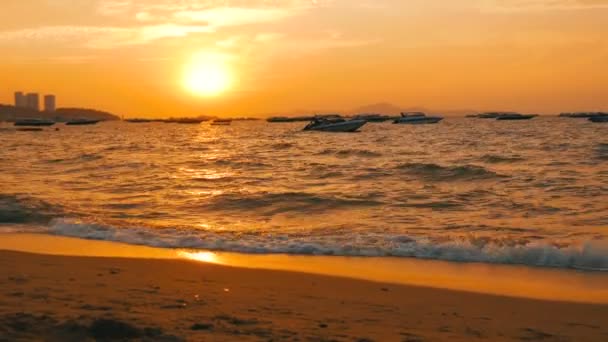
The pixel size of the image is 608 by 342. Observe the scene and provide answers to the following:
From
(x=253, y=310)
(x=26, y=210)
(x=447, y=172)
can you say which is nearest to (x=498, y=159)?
(x=447, y=172)

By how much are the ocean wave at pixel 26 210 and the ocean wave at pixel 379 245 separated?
186 cm

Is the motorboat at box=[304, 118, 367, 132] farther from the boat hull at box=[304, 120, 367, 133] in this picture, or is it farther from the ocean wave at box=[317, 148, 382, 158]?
the ocean wave at box=[317, 148, 382, 158]

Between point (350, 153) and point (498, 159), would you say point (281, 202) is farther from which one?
point (350, 153)

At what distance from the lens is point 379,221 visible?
50.0ft

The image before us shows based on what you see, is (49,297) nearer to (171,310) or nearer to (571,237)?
(171,310)

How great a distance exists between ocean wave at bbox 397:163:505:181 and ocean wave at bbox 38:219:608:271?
488 inches

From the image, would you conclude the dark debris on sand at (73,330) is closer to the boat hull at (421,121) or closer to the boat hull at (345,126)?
the boat hull at (345,126)

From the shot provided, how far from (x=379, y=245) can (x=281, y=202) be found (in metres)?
7.07

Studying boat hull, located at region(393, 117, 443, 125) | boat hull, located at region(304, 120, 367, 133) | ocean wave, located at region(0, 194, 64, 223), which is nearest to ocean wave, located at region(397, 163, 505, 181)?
ocean wave, located at region(0, 194, 64, 223)

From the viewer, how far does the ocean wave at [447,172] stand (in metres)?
25.0

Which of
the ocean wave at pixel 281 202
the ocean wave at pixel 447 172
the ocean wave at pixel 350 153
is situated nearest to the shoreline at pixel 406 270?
the ocean wave at pixel 281 202

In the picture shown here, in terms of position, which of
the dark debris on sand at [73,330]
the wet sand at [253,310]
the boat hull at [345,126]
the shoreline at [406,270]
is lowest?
the shoreline at [406,270]

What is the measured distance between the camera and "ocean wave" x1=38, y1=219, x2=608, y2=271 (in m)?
11.0

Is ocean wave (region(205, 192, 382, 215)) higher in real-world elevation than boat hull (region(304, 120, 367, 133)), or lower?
lower
